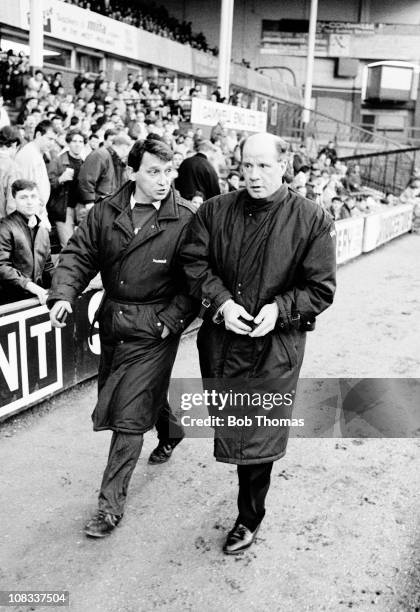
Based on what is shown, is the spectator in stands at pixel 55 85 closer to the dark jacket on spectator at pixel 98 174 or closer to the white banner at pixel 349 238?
the white banner at pixel 349 238

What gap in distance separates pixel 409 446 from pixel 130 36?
81.3 feet

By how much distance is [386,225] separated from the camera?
15.6 m

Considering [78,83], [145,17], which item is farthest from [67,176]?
[145,17]

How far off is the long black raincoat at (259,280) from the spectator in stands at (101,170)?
14.9ft

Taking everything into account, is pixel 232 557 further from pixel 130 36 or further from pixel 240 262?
pixel 130 36

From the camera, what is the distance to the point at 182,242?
11.4 feet

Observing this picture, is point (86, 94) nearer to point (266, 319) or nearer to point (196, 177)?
point (196, 177)

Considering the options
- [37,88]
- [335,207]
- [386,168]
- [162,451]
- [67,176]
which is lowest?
[162,451]

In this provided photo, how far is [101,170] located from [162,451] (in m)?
4.20

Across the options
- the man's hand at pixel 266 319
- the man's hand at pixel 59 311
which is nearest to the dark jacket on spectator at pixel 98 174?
the man's hand at pixel 59 311

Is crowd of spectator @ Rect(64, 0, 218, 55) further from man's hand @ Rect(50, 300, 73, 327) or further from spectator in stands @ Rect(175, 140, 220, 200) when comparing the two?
man's hand @ Rect(50, 300, 73, 327)

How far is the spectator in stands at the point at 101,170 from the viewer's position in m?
7.50

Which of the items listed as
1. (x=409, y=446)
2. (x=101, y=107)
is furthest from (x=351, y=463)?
(x=101, y=107)

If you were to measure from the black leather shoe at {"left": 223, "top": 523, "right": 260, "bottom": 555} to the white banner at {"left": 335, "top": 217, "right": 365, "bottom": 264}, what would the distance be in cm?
884
